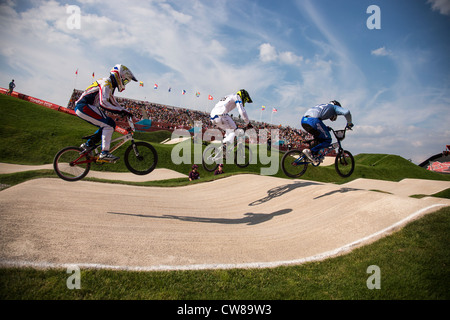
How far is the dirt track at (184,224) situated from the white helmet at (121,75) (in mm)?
4574

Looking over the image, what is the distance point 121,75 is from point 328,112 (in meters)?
8.29

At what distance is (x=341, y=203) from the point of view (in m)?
10.4

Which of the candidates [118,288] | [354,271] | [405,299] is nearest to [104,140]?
[118,288]

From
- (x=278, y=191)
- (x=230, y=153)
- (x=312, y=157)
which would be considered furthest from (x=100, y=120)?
(x=278, y=191)

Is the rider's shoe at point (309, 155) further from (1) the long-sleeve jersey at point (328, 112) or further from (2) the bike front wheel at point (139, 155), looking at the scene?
(2) the bike front wheel at point (139, 155)

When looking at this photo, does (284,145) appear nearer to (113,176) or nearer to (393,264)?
(113,176)

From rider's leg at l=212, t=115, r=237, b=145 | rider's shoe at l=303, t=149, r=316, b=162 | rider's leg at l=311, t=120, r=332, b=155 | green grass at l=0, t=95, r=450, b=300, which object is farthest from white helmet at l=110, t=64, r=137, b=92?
rider's leg at l=311, t=120, r=332, b=155

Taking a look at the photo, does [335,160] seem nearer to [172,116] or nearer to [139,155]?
[139,155]

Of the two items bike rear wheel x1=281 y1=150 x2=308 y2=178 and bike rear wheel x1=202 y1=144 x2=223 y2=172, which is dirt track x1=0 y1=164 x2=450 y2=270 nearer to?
bike rear wheel x1=281 y1=150 x2=308 y2=178

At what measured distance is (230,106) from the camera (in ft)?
34.3

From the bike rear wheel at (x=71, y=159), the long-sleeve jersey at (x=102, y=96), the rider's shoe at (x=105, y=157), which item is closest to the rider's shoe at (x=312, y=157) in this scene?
the long-sleeve jersey at (x=102, y=96)

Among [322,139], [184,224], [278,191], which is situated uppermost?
[322,139]
